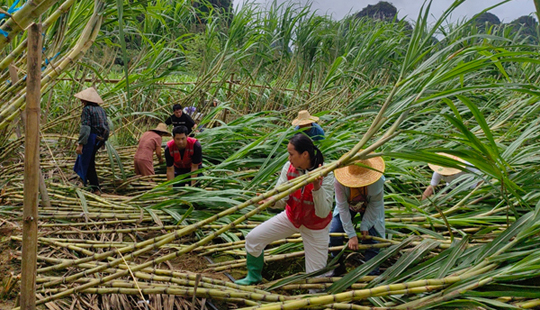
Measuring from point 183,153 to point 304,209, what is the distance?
61.6 inches

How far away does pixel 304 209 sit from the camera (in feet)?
7.23

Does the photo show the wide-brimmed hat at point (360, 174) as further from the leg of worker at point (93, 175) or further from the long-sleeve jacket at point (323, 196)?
the leg of worker at point (93, 175)

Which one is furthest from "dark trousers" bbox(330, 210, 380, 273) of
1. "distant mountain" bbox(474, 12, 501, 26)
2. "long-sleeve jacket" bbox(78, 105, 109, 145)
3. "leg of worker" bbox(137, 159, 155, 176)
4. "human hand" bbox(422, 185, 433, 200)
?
"long-sleeve jacket" bbox(78, 105, 109, 145)

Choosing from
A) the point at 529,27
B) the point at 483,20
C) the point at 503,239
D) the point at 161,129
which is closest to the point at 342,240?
the point at 503,239

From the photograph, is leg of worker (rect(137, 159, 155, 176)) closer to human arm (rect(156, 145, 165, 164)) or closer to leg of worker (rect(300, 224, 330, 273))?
human arm (rect(156, 145, 165, 164))

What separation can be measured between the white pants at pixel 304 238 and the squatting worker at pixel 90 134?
185 cm

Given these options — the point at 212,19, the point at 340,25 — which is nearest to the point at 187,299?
the point at 212,19

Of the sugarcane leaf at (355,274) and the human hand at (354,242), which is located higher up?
the human hand at (354,242)

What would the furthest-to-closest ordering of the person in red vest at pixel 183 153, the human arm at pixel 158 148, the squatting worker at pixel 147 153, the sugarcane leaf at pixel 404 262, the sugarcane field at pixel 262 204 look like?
the human arm at pixel 158 148 → the squatting worker at pixel 147 153 → the person in red vest at pixel 183 153 → the sugarcane leaf at pixel 404 262 → the sugarcane field at pixel 262 204

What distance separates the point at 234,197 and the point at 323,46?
337 cm

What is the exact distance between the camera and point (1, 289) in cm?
202

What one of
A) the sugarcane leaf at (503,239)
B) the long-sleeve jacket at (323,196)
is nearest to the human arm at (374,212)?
the long-sleeve jacket at (323,196)

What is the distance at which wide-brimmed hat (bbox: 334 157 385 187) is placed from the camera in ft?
7.12

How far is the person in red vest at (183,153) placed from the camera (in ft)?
11.0
